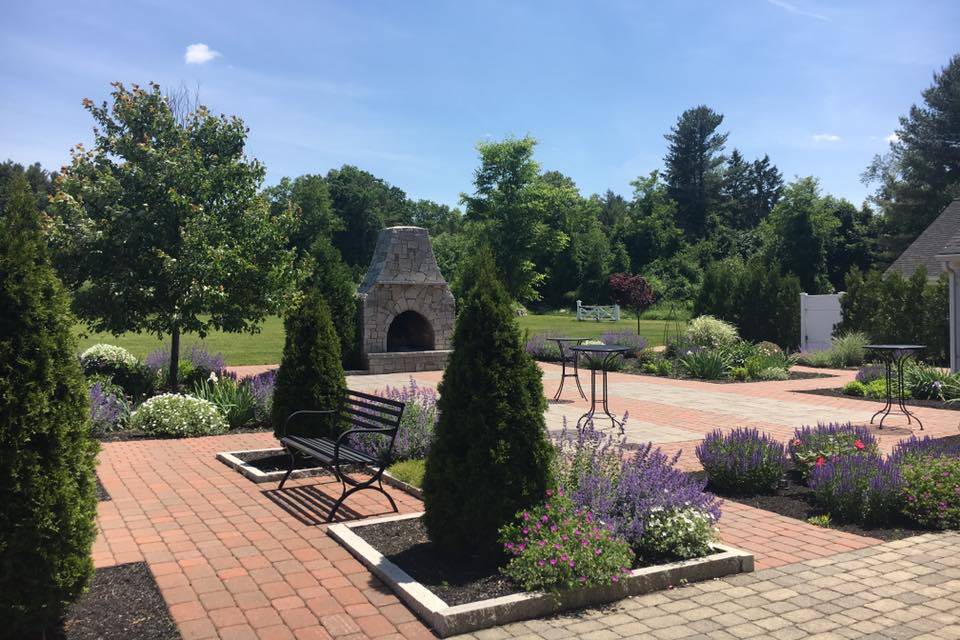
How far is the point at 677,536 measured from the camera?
4.89m

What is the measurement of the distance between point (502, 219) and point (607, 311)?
28.1 feet

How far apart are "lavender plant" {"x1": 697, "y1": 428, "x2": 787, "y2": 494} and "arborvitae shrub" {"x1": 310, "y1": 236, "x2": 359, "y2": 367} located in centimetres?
1226

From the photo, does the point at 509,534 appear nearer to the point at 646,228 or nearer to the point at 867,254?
the point at 867,254

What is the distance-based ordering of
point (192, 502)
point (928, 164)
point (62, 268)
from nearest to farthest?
point (192, 502), point (62, 268), point (928, 164)

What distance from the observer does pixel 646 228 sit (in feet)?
201

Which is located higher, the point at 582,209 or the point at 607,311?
the point at 582,209

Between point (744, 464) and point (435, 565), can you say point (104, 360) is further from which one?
point (744, 464)

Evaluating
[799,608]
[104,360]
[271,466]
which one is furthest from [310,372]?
[104,360]

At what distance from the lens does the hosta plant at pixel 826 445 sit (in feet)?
22.8

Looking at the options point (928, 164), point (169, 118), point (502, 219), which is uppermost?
Result: point (928, 164)

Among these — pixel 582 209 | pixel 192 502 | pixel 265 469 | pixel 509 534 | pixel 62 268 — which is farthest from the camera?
pixel 582 209

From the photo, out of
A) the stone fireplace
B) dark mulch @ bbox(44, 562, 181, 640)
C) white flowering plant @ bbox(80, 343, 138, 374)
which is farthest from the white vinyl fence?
dark mulch @ bbox(44, 562, 181, 640)

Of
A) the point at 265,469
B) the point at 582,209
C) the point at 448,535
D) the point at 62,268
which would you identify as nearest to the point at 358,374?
the point at 62,268

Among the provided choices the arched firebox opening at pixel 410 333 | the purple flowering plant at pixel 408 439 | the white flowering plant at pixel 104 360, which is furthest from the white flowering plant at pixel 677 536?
the arched firebox opening at pixel 410 333
